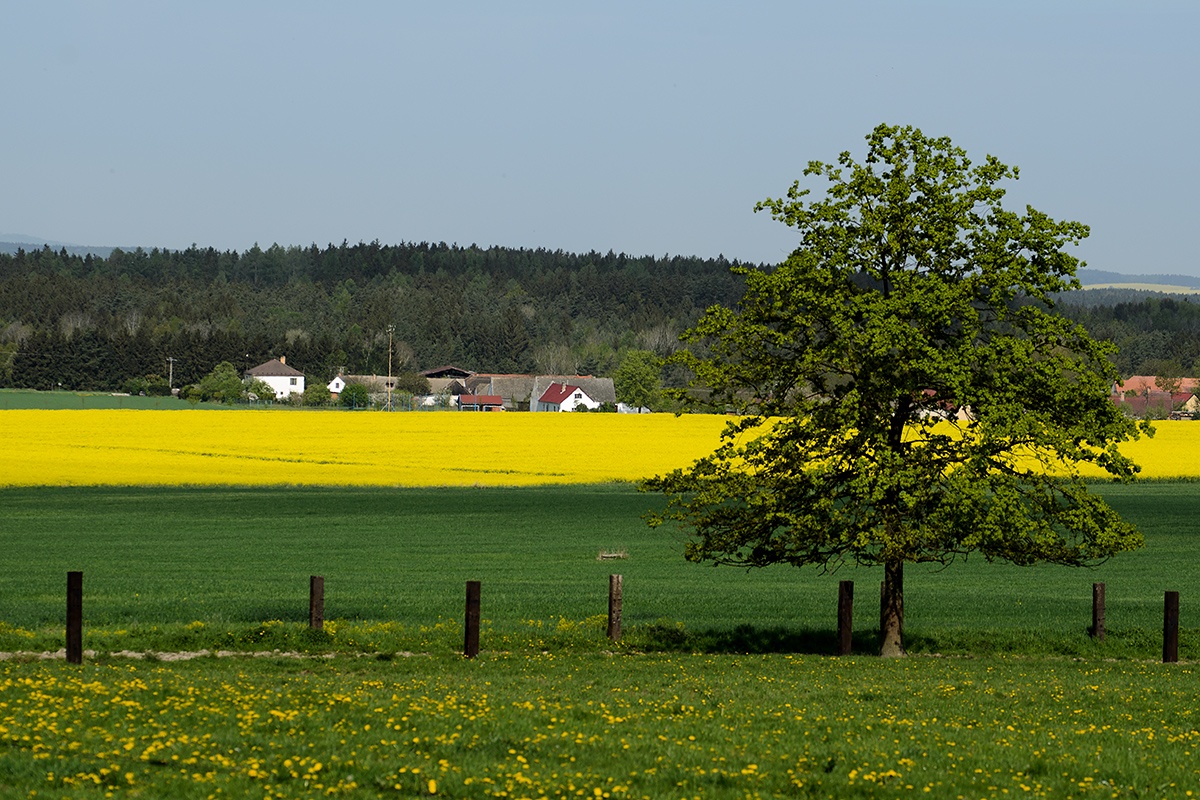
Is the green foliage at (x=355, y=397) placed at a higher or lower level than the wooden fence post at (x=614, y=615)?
higher

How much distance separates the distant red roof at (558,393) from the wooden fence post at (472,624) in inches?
6650

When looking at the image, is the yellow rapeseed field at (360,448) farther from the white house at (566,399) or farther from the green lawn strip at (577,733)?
the white house at (566,399)

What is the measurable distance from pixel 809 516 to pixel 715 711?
6.98m

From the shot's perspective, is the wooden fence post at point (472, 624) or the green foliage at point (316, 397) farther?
the green foliage at point (316, 397)

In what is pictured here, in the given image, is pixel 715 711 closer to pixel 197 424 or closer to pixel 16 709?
pixel 16 709

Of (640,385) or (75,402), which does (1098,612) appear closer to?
(75,402)

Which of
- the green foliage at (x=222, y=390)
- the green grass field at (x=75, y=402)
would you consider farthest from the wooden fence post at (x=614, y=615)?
the green foliage at (x=222, y=390)

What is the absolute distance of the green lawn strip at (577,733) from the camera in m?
11.8

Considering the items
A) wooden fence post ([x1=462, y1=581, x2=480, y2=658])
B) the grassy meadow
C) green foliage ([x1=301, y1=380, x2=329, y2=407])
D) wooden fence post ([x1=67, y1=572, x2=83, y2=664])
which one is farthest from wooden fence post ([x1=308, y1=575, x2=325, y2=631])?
green foliage ([x1=301, y1=380, x2=329, y2=407])

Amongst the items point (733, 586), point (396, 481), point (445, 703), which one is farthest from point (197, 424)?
point (445, 703)

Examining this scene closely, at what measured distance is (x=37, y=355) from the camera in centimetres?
18262

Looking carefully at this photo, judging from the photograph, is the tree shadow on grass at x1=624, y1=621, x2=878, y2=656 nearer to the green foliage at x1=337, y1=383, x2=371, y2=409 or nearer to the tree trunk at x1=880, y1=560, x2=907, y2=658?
the tree trunk at x1=880, y1=560, x2=907, y2=658

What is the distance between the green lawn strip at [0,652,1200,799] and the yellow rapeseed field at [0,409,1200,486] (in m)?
48.6

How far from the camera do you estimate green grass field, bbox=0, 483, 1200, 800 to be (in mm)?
12102
